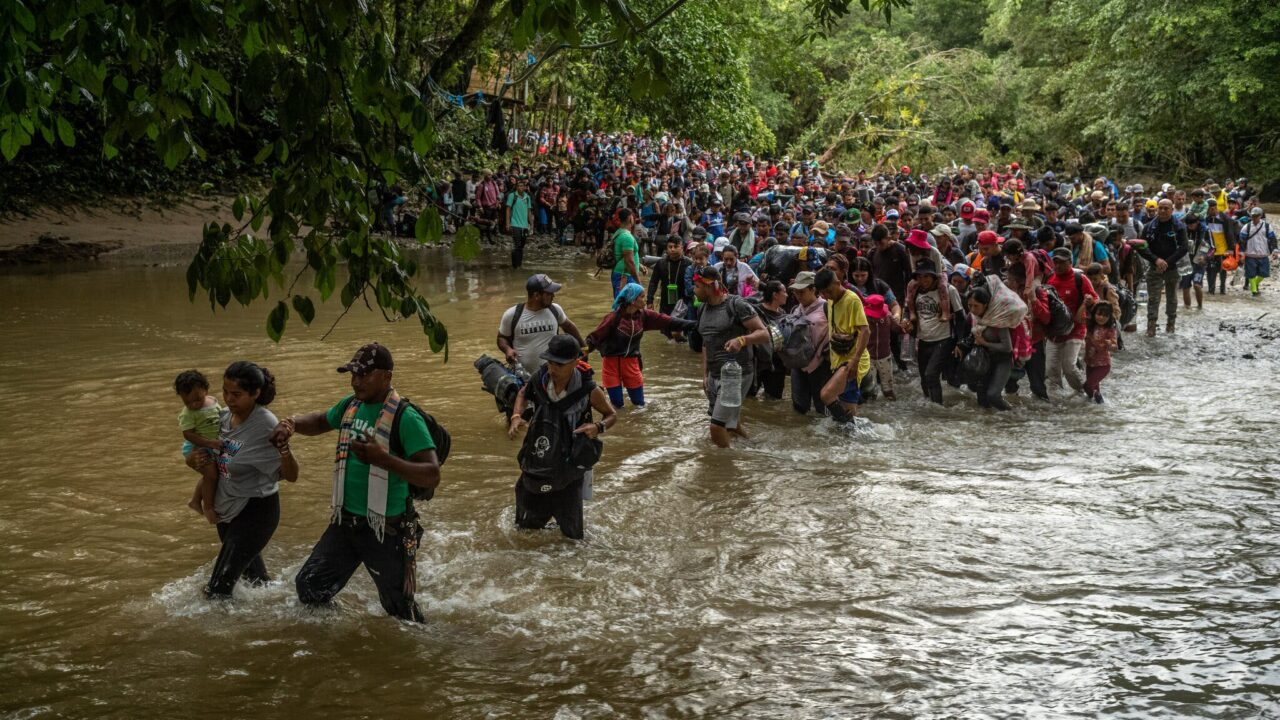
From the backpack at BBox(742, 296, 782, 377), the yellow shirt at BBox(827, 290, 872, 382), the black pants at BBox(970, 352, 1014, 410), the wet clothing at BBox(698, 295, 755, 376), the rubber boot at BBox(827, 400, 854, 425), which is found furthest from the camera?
the black pants at BBox(970, 352, 1014, 410)

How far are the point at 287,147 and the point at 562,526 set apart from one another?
331 cm

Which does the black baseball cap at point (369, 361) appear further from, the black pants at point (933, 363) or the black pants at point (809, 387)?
the black pants at point (933, 363)

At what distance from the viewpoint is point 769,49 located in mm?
41469

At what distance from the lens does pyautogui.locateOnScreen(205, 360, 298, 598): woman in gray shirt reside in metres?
5.52

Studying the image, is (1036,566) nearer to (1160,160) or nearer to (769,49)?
(769,49)

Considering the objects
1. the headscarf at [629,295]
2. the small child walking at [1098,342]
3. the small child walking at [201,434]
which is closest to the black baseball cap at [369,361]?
the small child walking at [201,434]

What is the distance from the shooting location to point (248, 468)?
18.4 feet

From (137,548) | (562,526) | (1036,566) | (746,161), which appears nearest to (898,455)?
(1036,566)

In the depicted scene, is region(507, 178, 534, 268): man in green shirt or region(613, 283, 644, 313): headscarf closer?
region(613, 283, 644, 313): headscarf

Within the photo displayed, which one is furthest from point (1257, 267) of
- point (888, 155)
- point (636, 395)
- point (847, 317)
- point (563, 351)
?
point (888, 155)

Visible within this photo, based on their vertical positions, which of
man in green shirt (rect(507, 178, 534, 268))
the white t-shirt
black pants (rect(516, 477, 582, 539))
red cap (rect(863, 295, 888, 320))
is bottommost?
black pants (rect(516, 477, 582, 539))

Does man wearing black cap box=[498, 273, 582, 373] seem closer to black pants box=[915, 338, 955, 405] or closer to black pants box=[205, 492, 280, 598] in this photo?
black pants box=[205, 492, 280, 598]

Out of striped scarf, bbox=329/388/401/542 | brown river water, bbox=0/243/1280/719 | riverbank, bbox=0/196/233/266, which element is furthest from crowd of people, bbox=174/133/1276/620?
riverbank, bbox=0/196/233/266

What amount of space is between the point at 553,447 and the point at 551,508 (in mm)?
482
